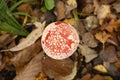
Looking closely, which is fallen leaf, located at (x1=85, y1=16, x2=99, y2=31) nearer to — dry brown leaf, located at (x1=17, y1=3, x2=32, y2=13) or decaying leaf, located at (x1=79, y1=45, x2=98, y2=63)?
decaying leaf, located at (x1=79, y1=45, x2=98, y2=63)

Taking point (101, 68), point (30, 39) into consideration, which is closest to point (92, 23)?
point (101, 68)

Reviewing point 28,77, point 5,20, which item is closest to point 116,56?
point 28,77

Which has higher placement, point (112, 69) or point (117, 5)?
point (117, 5)

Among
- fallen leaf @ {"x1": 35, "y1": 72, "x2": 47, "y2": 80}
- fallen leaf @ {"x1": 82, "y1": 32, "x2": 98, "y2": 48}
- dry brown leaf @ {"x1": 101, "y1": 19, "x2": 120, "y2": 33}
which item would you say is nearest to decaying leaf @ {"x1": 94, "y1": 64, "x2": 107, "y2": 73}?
fallen leaf @ {"x1": 82, "y1": 32, "x2": 98, "y2": 48}

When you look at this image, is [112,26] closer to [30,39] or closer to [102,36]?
[102,36]

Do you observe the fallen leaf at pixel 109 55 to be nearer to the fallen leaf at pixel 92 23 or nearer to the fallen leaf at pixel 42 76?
the fallen leaf at pixel 92 23

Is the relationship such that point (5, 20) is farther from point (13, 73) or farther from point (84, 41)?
point (84, 41)
